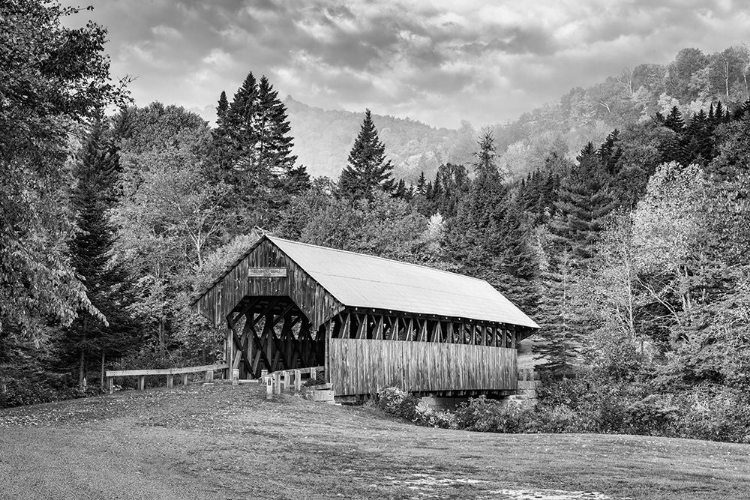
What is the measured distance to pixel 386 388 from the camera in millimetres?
26062

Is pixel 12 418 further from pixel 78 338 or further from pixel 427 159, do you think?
pixel 427 159

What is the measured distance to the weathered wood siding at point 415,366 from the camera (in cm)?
2564

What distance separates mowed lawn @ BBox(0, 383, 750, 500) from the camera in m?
9.72

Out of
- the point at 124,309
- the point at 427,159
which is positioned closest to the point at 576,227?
the point at 124,309

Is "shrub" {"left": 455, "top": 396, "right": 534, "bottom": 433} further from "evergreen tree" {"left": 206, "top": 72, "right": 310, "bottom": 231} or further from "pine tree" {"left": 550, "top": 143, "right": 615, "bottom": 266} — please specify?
"evergreen tree" {"left": 206, "top": 72, "right": 310, "bottom": 231}

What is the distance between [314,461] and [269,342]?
19863 millimetres

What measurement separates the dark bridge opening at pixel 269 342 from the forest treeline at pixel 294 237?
5.62 m

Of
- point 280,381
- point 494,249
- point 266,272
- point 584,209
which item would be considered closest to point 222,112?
point 494,249

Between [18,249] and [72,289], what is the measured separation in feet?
5.72

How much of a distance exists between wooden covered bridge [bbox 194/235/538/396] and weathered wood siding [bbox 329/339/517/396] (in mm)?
39

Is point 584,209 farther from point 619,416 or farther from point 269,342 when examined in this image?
point 619,416

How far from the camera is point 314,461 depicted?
12.2 m

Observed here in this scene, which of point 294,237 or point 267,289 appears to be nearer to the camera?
point 267,289

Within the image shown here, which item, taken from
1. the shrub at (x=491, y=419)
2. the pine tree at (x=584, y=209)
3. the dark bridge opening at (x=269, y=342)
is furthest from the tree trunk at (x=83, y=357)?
the pine tree at (x=584, y=209)
